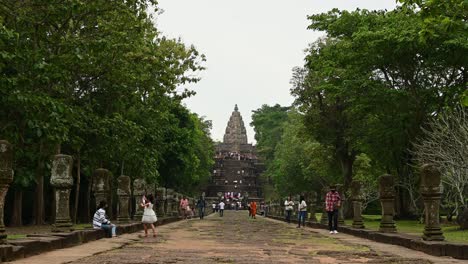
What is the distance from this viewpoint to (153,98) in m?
24.7

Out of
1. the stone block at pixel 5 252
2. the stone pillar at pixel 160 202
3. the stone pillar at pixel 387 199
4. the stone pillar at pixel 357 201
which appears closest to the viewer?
the stone block at pixel 5 252

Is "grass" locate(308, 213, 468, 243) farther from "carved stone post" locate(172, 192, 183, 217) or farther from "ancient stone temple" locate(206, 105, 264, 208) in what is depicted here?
"ancient stone temple" locate(206, 105, 264, 208)

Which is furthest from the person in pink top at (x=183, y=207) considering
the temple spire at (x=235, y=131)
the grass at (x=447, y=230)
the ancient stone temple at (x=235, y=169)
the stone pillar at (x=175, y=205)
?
the temple spire at (x=235, y=131)

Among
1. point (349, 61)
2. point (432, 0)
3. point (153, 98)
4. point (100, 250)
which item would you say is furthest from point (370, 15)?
point (100, 250)

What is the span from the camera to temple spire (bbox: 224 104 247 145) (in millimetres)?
101188

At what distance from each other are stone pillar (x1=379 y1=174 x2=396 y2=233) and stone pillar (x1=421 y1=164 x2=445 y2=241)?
9.62 ft

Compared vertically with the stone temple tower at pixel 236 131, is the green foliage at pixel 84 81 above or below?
below

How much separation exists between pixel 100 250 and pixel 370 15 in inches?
611

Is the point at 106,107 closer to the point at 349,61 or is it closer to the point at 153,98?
the point at 153,98

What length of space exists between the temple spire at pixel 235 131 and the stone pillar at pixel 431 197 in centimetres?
8881

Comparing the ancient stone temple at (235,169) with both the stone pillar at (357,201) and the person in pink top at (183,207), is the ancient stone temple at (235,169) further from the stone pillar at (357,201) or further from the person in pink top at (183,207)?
the stone pillar at (357,201)

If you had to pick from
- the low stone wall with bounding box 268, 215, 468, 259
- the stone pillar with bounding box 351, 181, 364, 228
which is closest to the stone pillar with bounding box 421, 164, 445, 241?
the low stone wall with bounding box 268, 215, 468, 259

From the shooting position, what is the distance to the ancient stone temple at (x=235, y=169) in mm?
81125

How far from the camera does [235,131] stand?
102m
